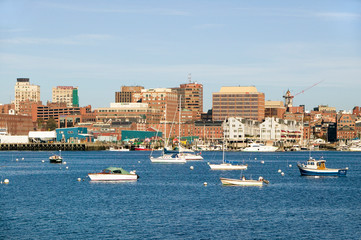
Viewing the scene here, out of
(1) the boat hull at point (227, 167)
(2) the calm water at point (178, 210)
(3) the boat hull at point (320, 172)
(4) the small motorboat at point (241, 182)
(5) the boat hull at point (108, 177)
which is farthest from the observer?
(1) the boat hull at point (227, 167)

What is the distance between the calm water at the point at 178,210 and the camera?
177 feet

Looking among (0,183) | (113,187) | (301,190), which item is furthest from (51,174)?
(301,190)

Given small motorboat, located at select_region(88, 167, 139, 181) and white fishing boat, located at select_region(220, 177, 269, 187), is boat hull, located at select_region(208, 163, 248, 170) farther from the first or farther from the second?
white fishing boat, located at select_region(220, 177, 269, 187)

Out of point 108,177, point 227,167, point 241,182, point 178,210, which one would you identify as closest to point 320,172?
point 227,167

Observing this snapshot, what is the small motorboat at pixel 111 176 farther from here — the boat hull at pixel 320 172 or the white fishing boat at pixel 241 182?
the boat hull at pixel 320 172

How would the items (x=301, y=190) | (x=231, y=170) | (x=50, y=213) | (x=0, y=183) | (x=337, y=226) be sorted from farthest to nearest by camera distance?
(x=231, y=170), (x=0, y=183), (x=301, y=190), (x=50, y=213), (x=337, y=226)

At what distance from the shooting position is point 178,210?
6569 centimetres

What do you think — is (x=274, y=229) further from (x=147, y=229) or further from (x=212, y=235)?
(x=147, y=229)

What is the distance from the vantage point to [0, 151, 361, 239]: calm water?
54.0 metres

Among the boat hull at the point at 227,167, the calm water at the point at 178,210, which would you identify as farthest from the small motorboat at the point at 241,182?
the boat hull at the point at 227,167

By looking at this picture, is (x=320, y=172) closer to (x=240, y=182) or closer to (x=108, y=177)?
(x=240, y=182)

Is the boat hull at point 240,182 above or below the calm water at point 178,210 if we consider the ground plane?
above

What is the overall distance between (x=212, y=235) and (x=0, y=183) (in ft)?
164

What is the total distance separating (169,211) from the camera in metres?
64.9
